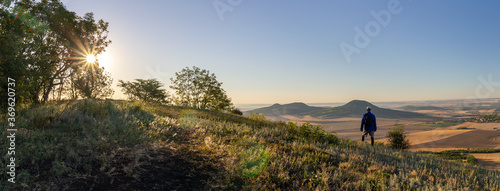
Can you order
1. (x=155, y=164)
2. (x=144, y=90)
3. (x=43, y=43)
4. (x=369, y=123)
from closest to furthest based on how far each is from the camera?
(x=155, y=164)
(x=369, y=123)
(x=43, y=43)
(x=144, y=90)

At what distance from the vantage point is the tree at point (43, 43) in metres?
7.79

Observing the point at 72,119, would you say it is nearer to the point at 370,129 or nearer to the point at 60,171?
the point at 60,171

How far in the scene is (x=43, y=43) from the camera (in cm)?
1580

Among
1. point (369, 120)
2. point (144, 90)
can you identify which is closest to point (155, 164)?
point (369, 120)

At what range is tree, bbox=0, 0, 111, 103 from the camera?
7793mm

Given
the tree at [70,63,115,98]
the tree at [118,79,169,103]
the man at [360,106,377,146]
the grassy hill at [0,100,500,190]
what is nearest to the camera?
the grassy hill at [0,100,500,190]

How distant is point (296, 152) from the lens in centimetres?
676

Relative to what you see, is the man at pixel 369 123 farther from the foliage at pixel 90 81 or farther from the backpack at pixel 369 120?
the foliage at pixel 90 81

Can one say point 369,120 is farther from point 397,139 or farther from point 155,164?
point 397,139

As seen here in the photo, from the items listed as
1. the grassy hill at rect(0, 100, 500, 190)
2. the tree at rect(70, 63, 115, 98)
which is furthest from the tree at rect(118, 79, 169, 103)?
the grassy hill at rect(0, 100, 500, 190)

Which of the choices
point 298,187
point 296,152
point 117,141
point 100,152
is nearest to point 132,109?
point 117,141

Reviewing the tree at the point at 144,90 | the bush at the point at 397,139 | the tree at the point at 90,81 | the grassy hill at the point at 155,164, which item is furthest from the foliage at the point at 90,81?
the bush at the point at 397,139

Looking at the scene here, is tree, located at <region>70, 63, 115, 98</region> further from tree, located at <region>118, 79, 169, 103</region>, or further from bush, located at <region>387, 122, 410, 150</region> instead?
bush, located at <region>387, 122, 410, 150</region>

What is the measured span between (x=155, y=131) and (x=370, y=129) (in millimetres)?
11400
